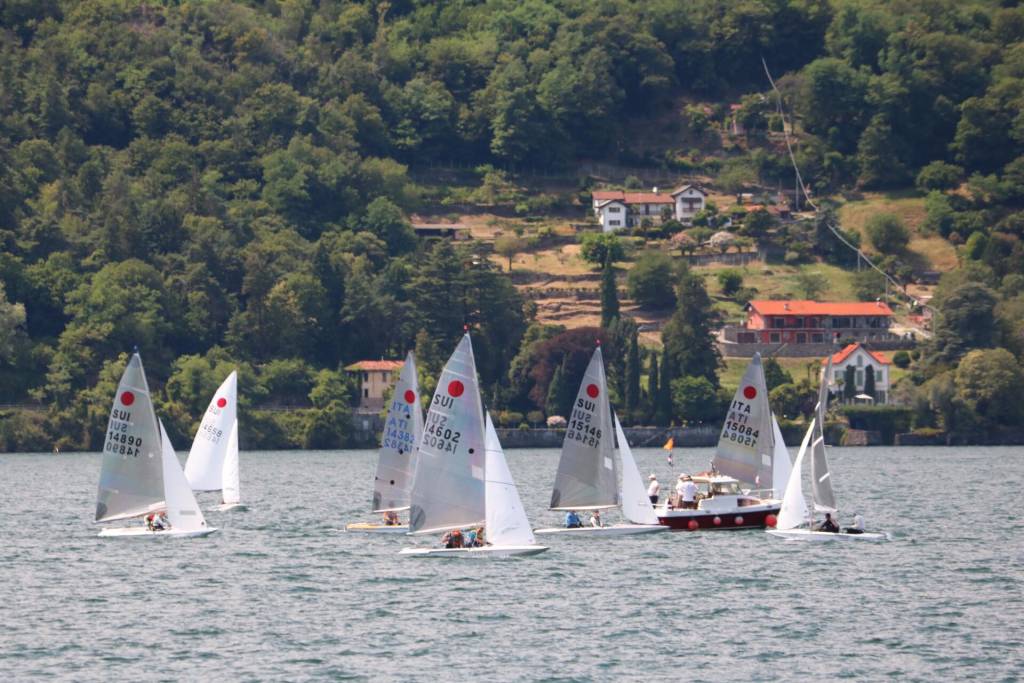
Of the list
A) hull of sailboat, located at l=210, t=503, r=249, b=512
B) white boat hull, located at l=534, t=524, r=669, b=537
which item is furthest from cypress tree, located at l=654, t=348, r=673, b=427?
white boat hull, located at l=534, t=524, r=669, b=537

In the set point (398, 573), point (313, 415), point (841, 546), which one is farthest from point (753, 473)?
point (313, 415)

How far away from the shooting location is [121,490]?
8006 cm

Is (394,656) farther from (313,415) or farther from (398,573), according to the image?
(313,415)

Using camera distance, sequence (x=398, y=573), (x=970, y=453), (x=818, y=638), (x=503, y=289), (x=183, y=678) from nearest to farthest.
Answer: (x=183, y=678) < (x=818, y=638) < (x=398, y=573) < (x=970, y=453) < (x=503, y=289)

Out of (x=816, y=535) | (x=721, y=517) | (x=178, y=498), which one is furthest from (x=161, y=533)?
(x=816, y=535)

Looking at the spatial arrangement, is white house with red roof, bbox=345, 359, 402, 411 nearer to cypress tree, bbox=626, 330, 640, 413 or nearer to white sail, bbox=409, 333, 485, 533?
cypress tree, bbox=626, 330, 640, 413

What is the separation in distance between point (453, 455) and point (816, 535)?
1616 centimetres

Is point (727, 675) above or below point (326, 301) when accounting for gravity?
below

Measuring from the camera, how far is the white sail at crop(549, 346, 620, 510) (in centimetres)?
8106

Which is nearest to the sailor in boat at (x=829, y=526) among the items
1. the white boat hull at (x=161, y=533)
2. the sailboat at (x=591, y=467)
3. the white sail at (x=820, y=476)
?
the white sail at (x=820, y=476)

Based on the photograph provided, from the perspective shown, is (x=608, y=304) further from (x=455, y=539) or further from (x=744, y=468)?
(x=455, y=539)

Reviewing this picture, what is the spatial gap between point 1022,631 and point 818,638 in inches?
228

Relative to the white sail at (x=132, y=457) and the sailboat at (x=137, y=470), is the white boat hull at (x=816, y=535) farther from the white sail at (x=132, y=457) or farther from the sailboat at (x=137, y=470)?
the white sail at (x=132, y=457)

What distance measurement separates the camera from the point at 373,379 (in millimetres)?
185000
